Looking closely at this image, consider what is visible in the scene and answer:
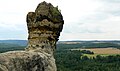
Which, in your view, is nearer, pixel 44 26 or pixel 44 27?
pixel 44 26

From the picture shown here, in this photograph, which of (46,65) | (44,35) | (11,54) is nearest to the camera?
(11,54)

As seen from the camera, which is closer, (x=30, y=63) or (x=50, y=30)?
(x=30, y=63)

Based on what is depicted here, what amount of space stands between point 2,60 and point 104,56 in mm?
145808

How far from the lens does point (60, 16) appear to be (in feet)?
52.1

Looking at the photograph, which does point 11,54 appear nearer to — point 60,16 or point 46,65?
point 46,65

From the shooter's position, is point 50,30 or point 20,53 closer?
point 20,53

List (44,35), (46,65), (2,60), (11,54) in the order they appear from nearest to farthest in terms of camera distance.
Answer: (2,60) < (11,54) < (46,65) < (44,35)

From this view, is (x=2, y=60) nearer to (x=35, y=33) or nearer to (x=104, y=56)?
(x=35, y=33)

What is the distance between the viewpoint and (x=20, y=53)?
31.1 feet

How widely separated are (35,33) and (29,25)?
586 mm

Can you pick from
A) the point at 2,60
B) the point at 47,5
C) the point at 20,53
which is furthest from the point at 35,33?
the point at 2,60

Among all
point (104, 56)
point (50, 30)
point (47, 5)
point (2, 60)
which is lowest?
point (104, 56)

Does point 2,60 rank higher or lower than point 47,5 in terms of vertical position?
lower

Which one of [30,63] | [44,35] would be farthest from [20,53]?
[44,35]
